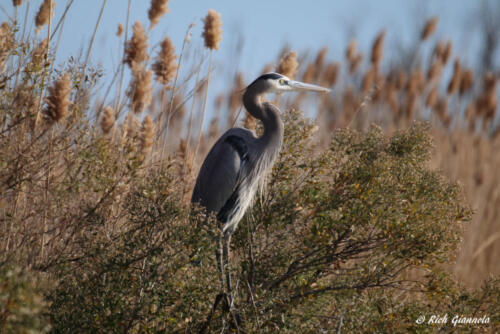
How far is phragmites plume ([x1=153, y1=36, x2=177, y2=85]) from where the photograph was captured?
11.0ft

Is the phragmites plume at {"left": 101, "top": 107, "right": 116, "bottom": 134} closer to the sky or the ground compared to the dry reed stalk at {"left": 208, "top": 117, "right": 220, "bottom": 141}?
closer to the sky

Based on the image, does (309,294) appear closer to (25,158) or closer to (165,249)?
(165,249)

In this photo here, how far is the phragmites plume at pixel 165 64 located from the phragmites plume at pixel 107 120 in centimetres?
38

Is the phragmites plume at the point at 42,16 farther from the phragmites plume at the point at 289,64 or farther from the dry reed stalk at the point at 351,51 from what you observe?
the dry reed stalk at the point at 351,51

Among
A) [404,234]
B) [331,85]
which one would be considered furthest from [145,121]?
[331,85]

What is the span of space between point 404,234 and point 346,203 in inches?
12.9

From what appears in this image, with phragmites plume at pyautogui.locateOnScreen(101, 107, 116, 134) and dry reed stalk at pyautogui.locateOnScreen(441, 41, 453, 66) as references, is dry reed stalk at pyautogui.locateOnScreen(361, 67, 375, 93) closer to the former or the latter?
dry reed stalk at pyautogui.locateOnScreen(441, 41, 453, 66)

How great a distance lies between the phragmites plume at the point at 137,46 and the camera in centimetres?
324

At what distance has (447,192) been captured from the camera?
2.65 metres

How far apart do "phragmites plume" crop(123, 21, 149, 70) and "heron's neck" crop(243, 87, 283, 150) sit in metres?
0.73

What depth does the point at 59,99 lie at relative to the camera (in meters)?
2.39

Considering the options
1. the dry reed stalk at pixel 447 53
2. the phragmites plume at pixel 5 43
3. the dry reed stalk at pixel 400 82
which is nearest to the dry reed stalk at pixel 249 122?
the phragmites plume at pixel 5 43

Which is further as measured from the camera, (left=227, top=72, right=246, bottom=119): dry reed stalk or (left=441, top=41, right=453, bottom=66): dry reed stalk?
(left=441, top=41, right=453, bottom=66): dry reed stalk

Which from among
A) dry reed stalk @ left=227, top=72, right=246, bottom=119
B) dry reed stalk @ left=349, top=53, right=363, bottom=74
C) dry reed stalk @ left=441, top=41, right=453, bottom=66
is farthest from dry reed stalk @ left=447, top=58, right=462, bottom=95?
dry reed stalk @ left=227, top=72, right=246, bottom=119
